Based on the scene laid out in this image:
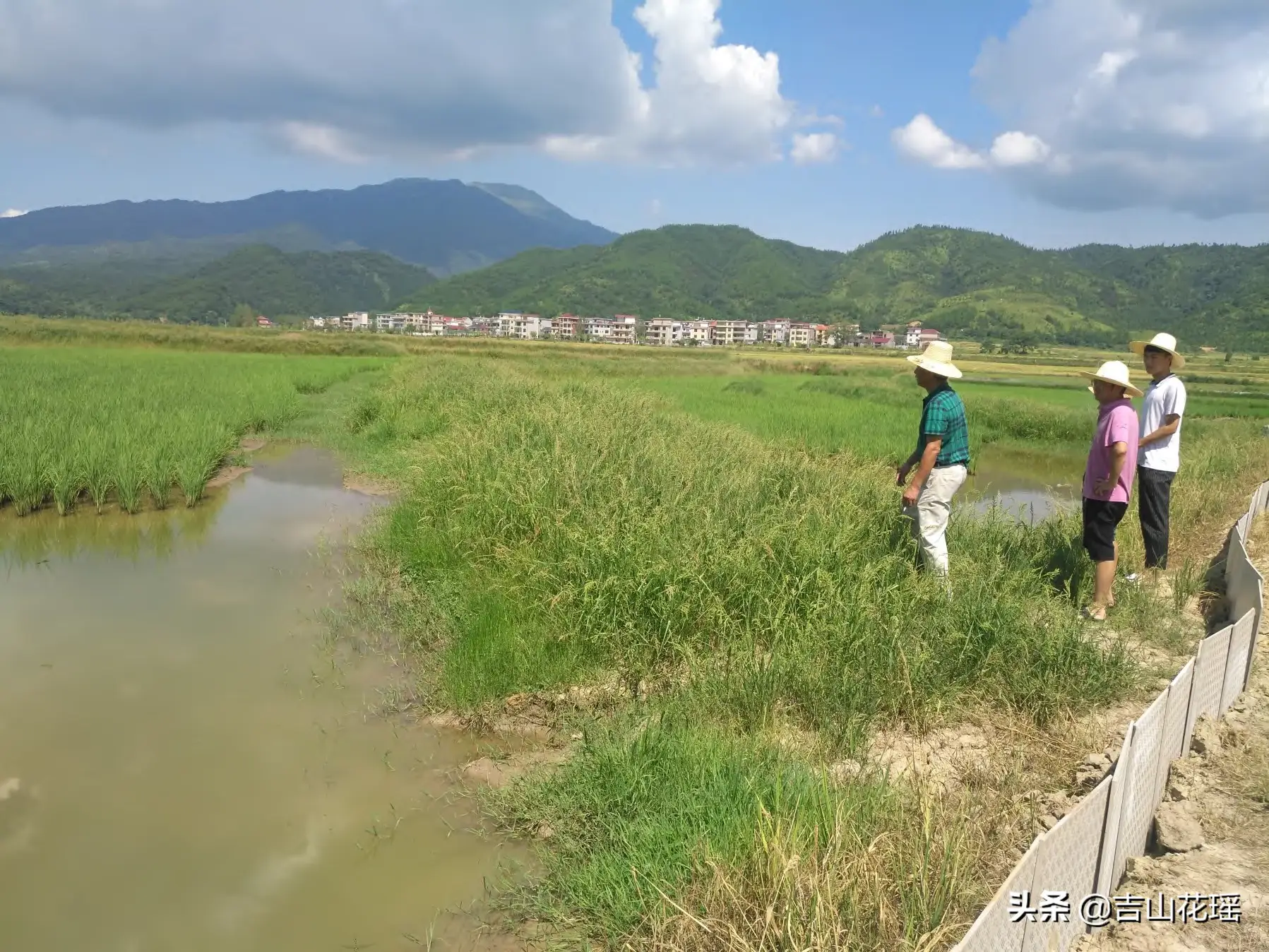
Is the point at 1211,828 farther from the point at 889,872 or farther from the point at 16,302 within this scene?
the point at 16,302

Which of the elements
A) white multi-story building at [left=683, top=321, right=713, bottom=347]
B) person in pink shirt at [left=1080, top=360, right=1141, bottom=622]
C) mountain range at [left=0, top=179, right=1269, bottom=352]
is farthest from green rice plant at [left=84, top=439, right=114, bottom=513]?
white multi-story building at [left=683, top=321, right=713, bottom=347]

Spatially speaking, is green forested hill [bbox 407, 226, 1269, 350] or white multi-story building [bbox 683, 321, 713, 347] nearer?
green forested hill [bbox 407, 226, 1269, 350]

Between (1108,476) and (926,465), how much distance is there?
4.06 ft

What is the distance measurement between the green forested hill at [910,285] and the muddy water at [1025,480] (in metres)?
75.0

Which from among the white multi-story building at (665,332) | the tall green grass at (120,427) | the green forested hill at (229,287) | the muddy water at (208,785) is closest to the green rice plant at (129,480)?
the tall green grass at (120,427)

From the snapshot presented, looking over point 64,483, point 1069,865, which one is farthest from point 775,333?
point 1069,865

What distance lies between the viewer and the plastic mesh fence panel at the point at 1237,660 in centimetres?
339

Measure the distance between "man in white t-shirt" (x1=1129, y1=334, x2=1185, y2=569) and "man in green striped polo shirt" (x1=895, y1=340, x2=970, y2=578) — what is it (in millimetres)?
1563

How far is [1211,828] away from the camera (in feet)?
9.00

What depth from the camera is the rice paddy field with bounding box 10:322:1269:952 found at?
2.38 m

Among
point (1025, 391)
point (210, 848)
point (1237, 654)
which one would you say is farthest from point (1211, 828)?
point (1025, 391)

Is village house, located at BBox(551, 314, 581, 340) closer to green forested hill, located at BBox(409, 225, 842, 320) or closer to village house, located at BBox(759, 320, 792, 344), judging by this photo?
green forested hill, located at BBox(409, 225, 842, 320)

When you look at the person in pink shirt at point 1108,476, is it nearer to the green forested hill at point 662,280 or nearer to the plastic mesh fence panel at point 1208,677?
the plastic mesh fence panel at point 1208,677

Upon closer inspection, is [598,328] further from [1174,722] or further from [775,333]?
[1174,722]
